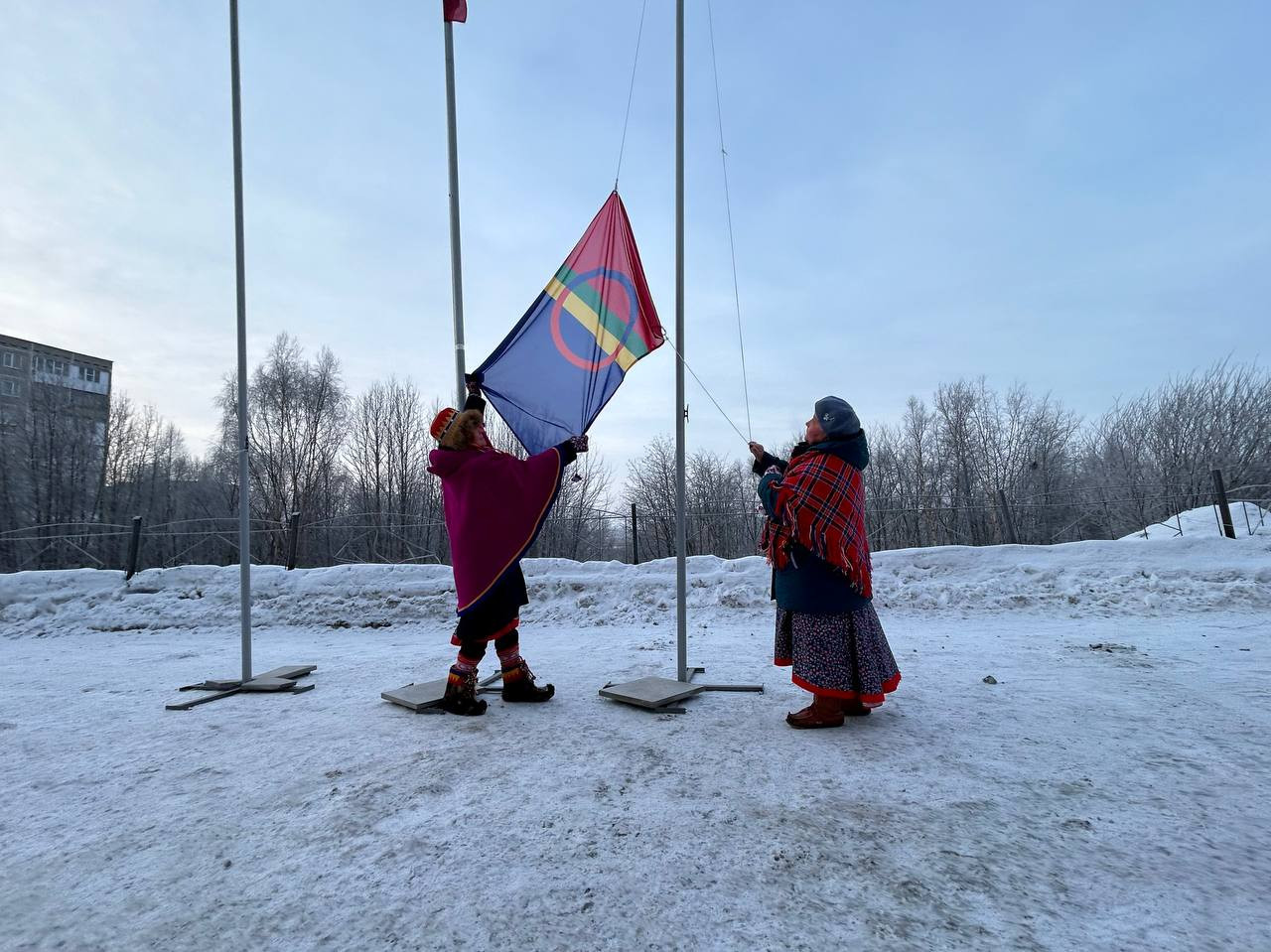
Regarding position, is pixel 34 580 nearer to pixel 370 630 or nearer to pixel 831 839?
pixel 370 630

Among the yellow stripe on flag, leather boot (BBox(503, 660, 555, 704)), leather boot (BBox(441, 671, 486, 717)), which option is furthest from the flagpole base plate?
the yellow stripe on flag

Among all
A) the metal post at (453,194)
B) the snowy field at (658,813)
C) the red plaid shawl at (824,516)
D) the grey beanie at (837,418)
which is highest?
the metal post at (453,194)

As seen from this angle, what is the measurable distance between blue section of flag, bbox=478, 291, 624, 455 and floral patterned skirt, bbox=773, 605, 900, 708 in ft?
6.88

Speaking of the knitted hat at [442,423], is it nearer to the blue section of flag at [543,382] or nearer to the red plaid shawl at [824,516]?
the blue section of flag at [543,382]

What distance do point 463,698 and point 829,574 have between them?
2.35 meters

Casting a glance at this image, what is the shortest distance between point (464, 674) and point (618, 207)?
3.54 meters

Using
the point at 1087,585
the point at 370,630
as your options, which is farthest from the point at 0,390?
the point at 1087,585

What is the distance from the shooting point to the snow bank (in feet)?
27.6

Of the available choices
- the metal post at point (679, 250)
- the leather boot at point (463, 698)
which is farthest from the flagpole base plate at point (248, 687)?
the metal post at point (679, 250)

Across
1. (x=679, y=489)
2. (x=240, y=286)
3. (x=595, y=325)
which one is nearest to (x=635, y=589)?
(x=679, y=489)

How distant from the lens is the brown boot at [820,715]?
3455mm

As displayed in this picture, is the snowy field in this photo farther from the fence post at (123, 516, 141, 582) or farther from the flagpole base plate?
the fence post at (123, 516, 141, 582)

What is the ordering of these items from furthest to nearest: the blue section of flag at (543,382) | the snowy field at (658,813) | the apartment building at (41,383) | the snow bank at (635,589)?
the apartment building at (41,383)
the snow bank at (635,589)
the blue section of flag at (543,382)
the snowy field at (658,813)

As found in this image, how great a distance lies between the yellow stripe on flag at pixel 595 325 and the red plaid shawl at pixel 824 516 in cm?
161
